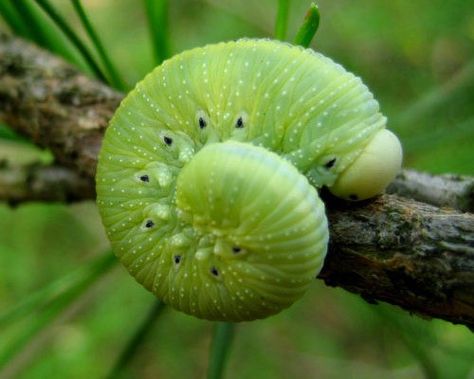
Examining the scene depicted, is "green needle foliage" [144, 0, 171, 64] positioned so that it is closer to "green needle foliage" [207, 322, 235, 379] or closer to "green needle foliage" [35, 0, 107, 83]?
"green needle foliage" [35, 0, 107, 83]

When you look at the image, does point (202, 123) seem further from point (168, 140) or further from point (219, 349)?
point (219, 349)

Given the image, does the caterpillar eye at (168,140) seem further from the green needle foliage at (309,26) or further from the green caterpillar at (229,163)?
the green needle foliage at (309,26)

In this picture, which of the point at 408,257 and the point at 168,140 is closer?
the point at 408,257

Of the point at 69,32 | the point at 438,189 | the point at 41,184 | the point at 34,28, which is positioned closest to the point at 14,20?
the point at 34,28

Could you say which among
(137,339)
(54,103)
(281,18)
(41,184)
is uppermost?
(281,18)

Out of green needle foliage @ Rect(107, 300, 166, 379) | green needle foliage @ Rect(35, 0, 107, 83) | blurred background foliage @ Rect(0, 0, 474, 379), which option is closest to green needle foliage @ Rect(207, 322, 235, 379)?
green needle foliage @ Rect(107, 300, 166, 379)

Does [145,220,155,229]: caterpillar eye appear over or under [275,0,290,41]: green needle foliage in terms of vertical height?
under
